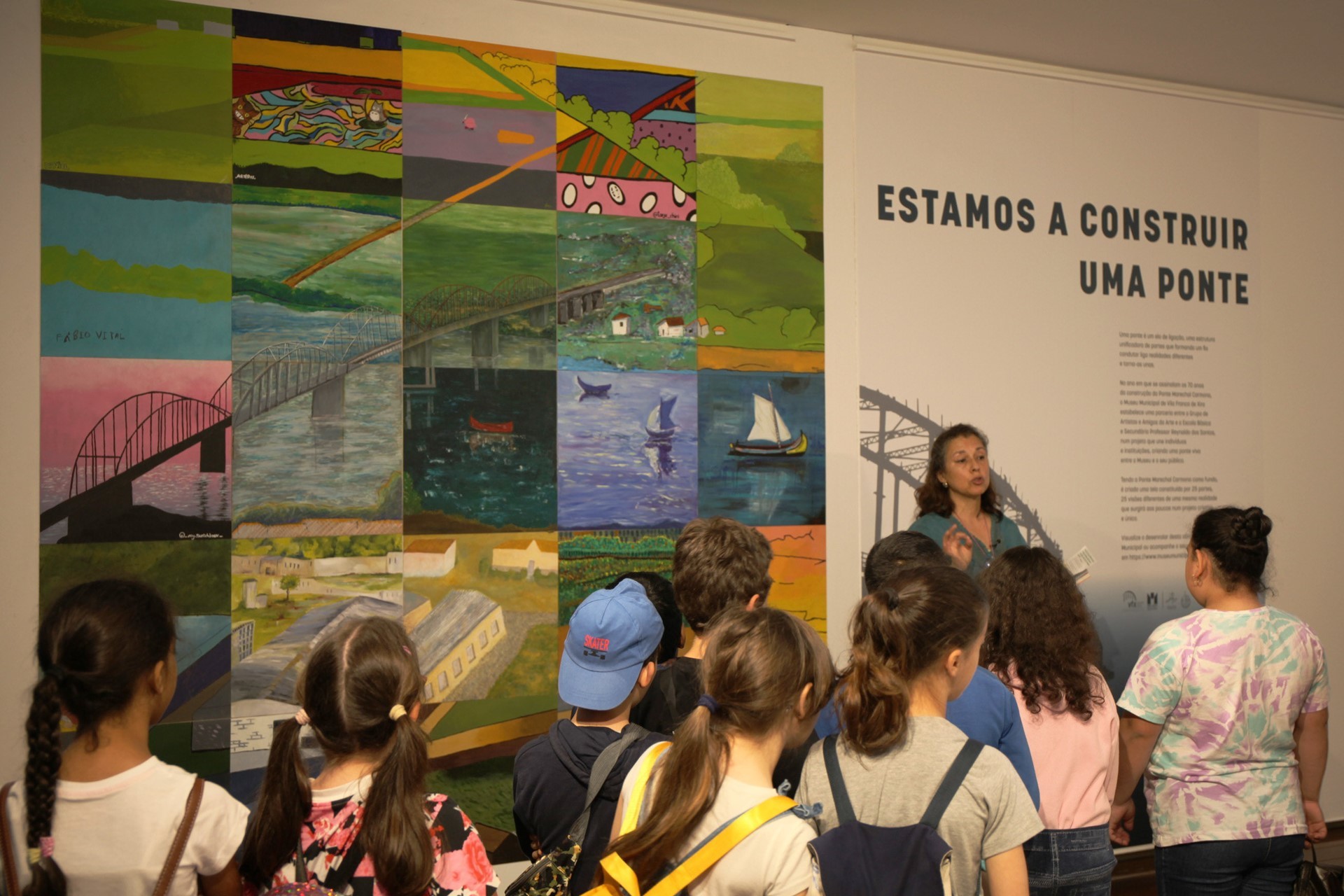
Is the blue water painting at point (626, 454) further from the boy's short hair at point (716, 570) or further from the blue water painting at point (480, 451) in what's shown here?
the boy's short hair at point (716, 570)

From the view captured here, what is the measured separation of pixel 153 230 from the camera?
9.97 ft

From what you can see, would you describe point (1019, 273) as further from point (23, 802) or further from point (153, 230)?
point (23, 802)

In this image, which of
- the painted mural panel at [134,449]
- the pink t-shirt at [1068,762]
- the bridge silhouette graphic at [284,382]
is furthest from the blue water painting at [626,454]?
the pink t-shirt at [1068,762]

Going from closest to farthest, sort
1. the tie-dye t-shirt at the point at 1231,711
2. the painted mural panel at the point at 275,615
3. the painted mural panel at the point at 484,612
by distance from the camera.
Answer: the tie-dye t-shirt at the point at 1231,711
the painted mural panel at the point at 275,615
the painted mural panel at the point at 484,612

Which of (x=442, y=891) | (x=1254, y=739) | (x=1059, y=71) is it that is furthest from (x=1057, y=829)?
(x=1059, y=71)

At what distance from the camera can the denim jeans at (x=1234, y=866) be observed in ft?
7.69

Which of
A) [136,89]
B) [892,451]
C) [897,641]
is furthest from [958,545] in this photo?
[136,89]

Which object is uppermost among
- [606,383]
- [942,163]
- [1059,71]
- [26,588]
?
[1059,71]

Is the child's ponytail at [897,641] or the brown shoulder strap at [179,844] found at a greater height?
the child's ponytail at [897,641]

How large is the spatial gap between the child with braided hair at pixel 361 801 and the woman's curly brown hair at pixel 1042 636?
1153 mm

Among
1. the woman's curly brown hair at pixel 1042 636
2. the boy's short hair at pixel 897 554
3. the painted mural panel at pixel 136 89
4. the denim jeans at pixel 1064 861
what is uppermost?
the painted mural panel at pixel 136 89

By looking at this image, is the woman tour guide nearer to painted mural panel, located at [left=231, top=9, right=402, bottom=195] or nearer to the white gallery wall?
the white gallery wall

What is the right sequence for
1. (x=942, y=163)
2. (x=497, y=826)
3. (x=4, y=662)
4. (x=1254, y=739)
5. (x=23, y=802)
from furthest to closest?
1. (x=942, y=163)
2. (x=497, y=826)
3. (x=4, y=662)
4. (x=1254, y=739)
5. (x=23, y=802)

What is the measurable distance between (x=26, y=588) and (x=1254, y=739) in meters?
3.31
